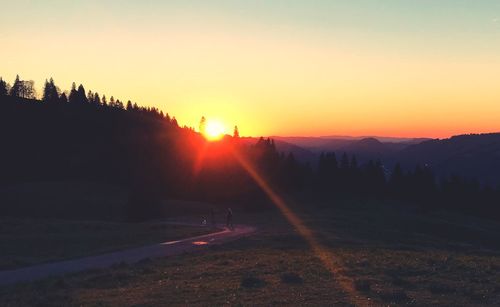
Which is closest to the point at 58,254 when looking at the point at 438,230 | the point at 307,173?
the point at 438,230

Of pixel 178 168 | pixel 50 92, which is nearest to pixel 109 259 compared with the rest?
pixel 178 168

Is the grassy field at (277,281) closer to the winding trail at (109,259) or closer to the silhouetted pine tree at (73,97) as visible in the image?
the winding trail at (109,259)

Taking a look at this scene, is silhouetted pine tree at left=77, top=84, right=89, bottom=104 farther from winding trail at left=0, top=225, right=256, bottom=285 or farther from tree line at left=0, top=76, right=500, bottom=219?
winding trail at left=0, top=225, right=256, bottom=285

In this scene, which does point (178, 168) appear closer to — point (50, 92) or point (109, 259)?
point (50, 92)

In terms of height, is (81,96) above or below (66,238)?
above

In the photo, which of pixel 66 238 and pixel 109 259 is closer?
pixel 109 259

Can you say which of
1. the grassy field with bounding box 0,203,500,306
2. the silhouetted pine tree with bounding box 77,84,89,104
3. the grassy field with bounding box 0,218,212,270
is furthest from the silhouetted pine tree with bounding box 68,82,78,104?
the grassy field with bounding box 0,203,500,306

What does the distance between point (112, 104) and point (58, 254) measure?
156854 millimetres

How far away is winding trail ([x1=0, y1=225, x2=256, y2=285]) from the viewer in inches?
1128

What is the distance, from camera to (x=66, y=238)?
45062 mm

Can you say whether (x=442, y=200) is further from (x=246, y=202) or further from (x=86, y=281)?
(x=86, y=281)

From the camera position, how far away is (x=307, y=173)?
126438 millimetres

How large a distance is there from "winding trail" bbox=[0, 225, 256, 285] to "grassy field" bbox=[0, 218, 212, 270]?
6.32ft

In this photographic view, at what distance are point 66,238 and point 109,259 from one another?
1251 centimetres
